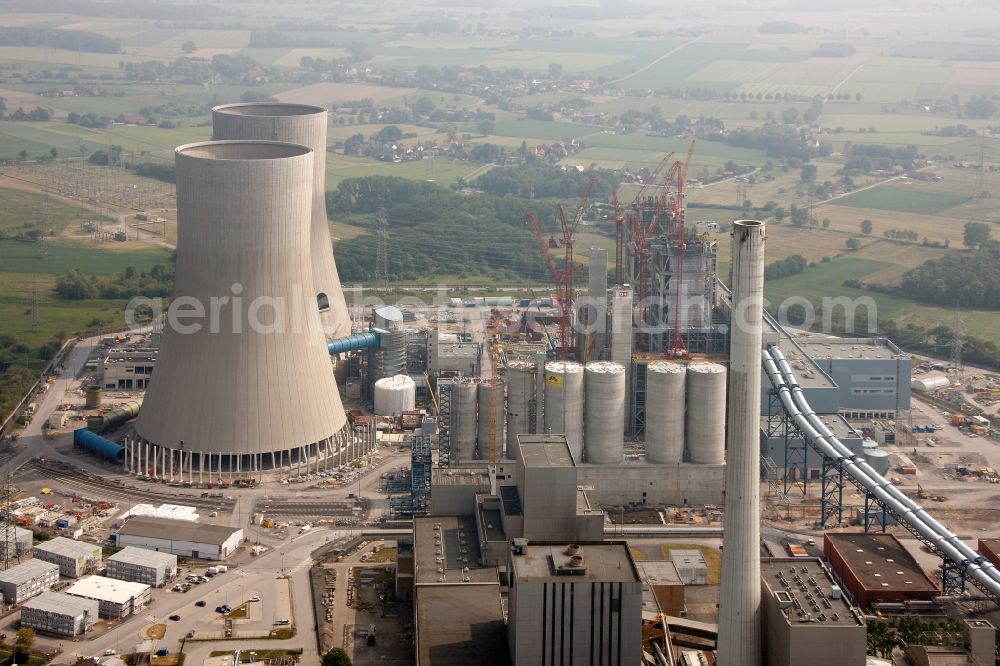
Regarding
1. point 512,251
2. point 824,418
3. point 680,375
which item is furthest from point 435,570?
point 512,251

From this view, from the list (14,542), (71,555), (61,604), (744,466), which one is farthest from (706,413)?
(14,542)

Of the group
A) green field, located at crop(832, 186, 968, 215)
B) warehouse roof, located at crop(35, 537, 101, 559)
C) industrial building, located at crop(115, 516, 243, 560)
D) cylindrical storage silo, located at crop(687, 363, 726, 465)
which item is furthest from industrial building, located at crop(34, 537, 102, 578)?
green field, located at crop(832, 186, 968, 215)

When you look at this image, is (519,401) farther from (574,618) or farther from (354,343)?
(574,618)

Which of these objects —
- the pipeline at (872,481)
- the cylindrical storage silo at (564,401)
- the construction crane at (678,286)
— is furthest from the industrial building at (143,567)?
the pipeline at (872,481)

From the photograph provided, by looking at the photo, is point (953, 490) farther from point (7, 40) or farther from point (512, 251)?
point (7, 40)

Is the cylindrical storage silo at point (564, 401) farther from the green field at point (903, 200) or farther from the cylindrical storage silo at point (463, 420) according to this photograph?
the green field at point (903, 200)

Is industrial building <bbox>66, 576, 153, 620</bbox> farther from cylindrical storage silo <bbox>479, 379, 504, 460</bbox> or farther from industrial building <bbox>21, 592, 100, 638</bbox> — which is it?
cylindrical storage silo <bbox>479, 379, 504, 460</bbox>

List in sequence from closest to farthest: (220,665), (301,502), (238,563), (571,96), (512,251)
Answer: (220,665) < (238,563) < (301,502) < (512,251) < (571,96)
